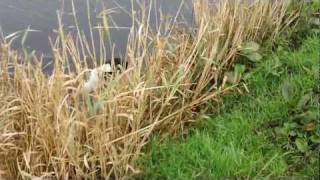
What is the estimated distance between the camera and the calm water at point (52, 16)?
4.34 meters

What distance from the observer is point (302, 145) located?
312 centimetres

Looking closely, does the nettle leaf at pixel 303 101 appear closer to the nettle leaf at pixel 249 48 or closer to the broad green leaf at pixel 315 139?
the broad green leaf at pixel 315 139

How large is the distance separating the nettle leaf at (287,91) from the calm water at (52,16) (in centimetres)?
100

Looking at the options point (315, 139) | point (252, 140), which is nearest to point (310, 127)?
point (315, 139)

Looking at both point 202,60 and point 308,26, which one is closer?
point 202,60

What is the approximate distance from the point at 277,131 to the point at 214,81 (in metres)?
0.56

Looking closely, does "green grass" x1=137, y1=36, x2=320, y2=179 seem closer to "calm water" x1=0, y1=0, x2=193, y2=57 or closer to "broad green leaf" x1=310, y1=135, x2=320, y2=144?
"broad green leaf" x1=310, y1=135, x2=320, y2=144

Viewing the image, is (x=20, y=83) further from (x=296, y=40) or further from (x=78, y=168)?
(x=296, y=40)

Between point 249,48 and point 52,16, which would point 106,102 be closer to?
point 249,48

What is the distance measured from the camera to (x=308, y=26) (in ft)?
13.2

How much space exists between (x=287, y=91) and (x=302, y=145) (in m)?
0.39

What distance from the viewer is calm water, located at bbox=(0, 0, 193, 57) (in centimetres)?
434

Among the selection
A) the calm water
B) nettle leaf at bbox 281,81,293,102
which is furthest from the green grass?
the calm water

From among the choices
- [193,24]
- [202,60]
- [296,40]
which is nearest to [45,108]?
[202,60]
